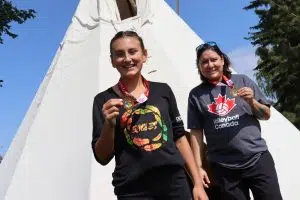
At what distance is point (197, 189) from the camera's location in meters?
2.16

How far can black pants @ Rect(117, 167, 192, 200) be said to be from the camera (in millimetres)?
1915

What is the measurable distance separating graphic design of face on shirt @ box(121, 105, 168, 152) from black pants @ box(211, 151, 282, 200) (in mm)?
729

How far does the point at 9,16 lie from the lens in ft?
37.3

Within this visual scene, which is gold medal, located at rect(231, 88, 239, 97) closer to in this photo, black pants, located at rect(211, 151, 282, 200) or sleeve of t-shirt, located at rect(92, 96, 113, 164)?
black pants, located at rect(211, 151, 282, 200)

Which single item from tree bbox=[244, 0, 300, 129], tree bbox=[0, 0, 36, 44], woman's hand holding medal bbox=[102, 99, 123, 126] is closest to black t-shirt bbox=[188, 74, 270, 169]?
woman's hand holding medal bbox=[102, 99, 123, 126]

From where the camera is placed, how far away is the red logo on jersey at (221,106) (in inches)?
102

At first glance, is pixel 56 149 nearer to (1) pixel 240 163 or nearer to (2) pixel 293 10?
(1) pixel 240 163

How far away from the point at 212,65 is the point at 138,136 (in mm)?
941

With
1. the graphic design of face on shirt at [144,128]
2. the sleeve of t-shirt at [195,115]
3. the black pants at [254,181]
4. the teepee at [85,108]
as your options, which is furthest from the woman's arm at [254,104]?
the teepee at [85,108]

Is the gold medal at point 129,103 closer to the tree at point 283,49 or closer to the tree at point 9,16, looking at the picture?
the tree at point 9,16

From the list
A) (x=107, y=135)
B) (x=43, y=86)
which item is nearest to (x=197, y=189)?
(x=107, y=135)

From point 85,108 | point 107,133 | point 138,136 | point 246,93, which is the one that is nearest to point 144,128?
point 138,136

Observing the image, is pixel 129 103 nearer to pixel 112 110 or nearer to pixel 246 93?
pixel 112 110

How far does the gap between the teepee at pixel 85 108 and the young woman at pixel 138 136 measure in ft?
6.17
